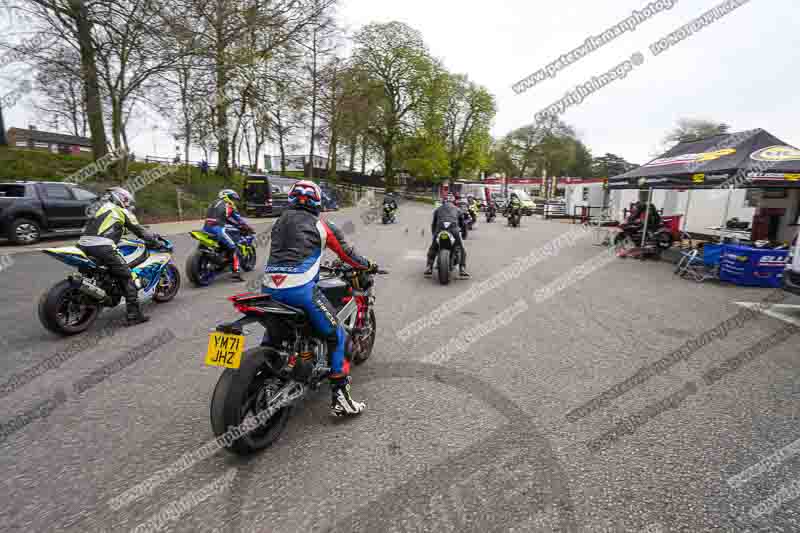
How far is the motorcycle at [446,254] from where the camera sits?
731 centimetres

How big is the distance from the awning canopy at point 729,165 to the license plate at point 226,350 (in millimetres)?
9926

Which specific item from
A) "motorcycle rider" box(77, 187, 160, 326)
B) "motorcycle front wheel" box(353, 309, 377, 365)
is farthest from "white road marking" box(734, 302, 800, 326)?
"motorcycle rider" box(77, 187, 160, 326)

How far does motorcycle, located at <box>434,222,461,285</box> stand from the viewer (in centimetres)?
731

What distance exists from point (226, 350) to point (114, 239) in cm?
343

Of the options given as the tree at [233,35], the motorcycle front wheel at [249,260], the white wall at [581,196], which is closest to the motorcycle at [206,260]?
the motorcycle front wheel at [249,260]

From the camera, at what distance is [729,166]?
26.8 ft

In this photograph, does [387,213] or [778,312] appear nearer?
[778,312]

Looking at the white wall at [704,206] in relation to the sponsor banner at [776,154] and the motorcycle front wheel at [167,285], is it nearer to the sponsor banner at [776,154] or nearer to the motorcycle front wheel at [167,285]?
the sponsor banner at [776,154]

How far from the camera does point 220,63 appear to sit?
13.5 meters

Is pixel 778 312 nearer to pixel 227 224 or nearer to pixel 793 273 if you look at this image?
pixel 793 273

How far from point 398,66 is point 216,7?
31719mm

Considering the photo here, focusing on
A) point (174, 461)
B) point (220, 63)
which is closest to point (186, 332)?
point (174, 461)

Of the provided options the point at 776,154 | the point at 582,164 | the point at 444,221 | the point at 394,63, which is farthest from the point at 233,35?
the point at 582,164

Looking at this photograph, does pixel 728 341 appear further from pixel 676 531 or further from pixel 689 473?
pixel 676 531
